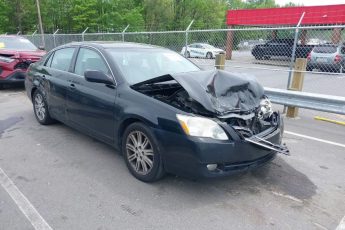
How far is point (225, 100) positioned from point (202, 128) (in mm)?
636

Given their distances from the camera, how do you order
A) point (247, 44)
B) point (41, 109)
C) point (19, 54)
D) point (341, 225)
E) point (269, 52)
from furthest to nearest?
point (269, 52) → point (247, 44) → point (19, 54) → point (41, 109) → point (341, 225)

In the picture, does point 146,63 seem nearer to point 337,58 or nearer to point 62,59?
point 62,59

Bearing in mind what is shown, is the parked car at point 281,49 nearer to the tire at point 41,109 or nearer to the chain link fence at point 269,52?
the chain link fence at point 269,52

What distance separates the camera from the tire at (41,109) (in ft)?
19.2

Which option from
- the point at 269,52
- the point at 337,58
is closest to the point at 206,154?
the point at 337,58

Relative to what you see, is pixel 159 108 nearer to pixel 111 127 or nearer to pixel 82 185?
pixel 111 127

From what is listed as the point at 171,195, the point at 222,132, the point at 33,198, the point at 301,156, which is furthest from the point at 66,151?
the point at 301,156

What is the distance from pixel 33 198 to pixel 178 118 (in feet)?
5.86

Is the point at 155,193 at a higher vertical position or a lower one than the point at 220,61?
lower

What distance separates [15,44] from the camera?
10594 mm

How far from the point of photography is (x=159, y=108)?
11.5 ft

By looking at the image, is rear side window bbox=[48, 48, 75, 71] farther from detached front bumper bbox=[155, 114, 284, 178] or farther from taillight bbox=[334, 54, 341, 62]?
taillight bbox=[334, 54, 341, 62]

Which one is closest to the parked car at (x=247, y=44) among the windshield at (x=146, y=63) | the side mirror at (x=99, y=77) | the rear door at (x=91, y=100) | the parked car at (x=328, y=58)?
the parked car at (x=328, y=58)

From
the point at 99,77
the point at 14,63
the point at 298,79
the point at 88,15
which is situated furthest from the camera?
the point at 88,15
